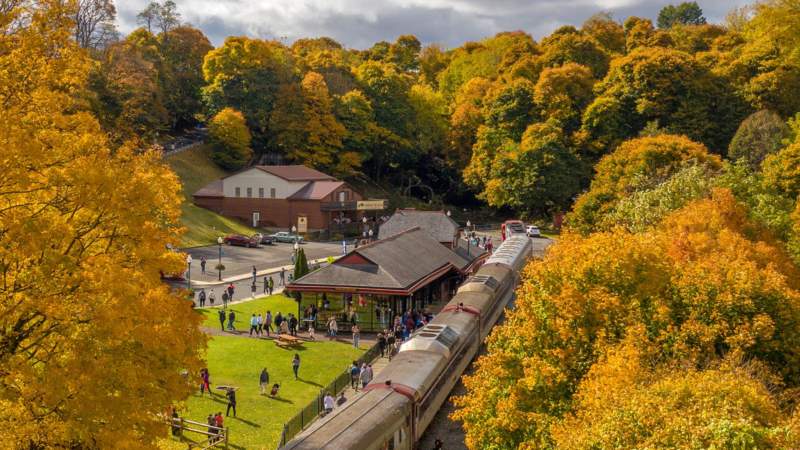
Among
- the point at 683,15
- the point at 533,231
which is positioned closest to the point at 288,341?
the point at 533,231

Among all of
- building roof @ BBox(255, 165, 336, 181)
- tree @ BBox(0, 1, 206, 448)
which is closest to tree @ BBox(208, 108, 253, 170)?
building roof @ BBox(255, 165, 336, 181)

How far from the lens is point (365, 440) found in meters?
18.2

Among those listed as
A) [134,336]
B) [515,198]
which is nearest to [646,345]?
[134,336]

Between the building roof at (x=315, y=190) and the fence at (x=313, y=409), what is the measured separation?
39.8m

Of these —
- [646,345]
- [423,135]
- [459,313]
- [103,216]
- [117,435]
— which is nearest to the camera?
[117,435]

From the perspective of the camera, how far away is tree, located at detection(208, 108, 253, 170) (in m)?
82.8

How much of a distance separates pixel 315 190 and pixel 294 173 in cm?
418

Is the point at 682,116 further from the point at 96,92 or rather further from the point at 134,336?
the point at 134,336

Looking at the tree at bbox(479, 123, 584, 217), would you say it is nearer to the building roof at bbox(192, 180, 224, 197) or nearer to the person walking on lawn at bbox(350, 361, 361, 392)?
the building roof at bbox(192, 180, 224, 197)

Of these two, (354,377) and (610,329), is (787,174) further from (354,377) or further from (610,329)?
(610,329)

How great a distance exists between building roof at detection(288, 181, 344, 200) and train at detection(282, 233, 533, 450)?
1393 inches

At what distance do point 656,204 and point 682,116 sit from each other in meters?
40.2

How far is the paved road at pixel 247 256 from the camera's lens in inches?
2098

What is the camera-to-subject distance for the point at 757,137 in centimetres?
6856
